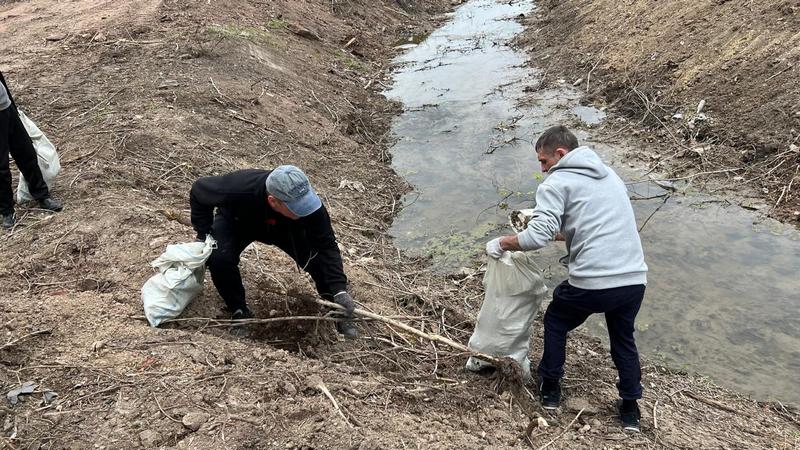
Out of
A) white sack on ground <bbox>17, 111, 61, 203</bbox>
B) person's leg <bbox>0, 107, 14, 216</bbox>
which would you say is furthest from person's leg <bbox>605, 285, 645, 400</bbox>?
white sack on ground <bbox>17, 111, 61, 203</bbox>

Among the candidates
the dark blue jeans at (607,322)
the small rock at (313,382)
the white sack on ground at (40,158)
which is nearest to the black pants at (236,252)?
the small rock at (313,382)

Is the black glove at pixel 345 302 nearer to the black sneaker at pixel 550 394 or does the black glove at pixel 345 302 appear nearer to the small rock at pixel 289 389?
the small rock at pixel 289 389

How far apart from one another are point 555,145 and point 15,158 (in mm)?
4137

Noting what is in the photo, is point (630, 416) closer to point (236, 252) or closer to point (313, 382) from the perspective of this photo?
point (313, 382)

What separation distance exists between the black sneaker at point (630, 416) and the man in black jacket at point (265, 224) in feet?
5.37

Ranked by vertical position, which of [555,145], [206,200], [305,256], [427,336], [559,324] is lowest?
[427,336]

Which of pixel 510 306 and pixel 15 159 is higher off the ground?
pixel 15 159

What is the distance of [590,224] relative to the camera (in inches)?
109

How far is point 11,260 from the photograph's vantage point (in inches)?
156

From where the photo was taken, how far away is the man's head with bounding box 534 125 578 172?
115 inches

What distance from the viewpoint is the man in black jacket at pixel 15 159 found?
13.8 feet

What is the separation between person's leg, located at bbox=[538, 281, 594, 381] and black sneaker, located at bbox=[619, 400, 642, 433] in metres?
0.38

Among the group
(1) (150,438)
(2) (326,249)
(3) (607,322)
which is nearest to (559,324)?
(3) (607,322)

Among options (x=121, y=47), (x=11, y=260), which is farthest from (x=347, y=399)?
(x=121, y=47)
